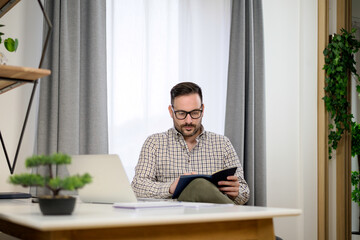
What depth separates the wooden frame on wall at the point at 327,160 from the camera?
13.4 ft

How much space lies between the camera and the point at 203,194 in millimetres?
1918

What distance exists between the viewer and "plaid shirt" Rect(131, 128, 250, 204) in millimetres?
2658

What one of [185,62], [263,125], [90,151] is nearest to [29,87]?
[90,151]

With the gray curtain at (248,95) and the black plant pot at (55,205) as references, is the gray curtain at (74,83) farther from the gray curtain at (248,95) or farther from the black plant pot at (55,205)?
the black plant pot at (55,205)

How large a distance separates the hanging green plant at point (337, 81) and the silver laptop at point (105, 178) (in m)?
2.81

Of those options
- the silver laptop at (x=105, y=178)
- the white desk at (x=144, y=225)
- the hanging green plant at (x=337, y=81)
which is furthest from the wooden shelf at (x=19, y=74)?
the hanging green plant at (x=337, y=81)

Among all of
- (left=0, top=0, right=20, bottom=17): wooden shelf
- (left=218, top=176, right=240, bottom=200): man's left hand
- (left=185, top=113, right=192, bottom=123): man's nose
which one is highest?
(left=0, top=0, right=20, bottom=17): wooden shelf

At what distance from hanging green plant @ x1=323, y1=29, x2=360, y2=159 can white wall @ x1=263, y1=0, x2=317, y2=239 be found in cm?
12

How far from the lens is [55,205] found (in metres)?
1.15

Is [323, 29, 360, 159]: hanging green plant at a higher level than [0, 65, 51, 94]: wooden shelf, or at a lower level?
higher

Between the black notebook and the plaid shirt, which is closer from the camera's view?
the black notebook

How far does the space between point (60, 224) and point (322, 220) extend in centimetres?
343

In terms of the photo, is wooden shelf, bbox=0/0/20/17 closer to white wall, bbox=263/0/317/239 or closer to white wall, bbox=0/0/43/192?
white wall, bbox=0/0/43/192

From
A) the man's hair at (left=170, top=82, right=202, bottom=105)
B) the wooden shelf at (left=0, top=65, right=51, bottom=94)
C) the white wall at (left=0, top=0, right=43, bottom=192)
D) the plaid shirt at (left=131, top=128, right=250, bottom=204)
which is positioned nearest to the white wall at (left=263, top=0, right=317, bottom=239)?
the plaid shirt at (left=131, top=128, right=250, bottom=204)
